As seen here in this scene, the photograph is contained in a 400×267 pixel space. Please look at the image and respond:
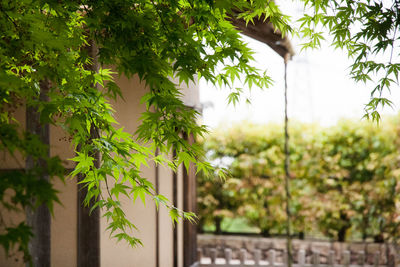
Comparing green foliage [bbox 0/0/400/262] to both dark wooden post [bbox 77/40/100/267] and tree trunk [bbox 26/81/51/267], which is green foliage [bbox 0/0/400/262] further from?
dark wooden post [bbox 77/40/100/267]

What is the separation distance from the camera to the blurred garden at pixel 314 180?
8.83 metres

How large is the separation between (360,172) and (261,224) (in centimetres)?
232

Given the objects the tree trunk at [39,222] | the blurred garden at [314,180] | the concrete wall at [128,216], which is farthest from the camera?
the blurred garden at [314,180]

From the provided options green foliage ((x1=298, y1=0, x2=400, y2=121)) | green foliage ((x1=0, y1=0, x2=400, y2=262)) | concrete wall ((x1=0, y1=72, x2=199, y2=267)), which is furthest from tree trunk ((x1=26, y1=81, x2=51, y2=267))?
green foliage ((x1=298, y1=0, x2=400, y2=121))

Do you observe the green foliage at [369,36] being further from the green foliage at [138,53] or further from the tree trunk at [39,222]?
the tree trunk at [39,222]

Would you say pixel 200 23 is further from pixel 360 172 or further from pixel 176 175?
pixel 360 172

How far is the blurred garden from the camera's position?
348 inches

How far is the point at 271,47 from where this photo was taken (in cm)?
579

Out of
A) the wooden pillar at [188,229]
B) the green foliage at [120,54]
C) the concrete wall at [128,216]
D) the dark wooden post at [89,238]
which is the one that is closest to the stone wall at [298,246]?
the wooden pillar at [188,229]

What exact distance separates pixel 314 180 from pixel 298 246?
4.39 ft

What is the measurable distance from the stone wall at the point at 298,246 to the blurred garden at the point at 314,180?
0.97ft

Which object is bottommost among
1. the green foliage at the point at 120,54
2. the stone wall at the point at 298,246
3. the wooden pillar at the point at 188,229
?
the stone wall at the point at 298,246

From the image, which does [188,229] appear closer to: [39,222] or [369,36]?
[39,222]

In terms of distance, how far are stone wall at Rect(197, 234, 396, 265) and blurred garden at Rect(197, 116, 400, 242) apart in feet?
0.97
